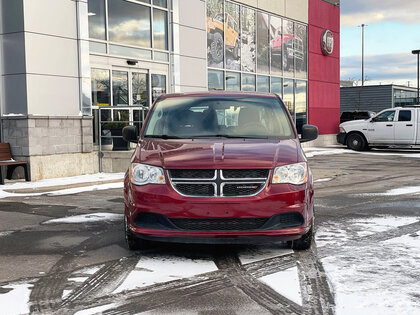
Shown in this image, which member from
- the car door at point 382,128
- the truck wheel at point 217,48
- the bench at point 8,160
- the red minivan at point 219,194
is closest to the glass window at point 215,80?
the truck wheel at point 217,48

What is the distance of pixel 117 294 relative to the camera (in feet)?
14.4

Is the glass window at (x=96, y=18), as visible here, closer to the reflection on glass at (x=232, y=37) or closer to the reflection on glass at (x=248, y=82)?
the reflection on glass at (x=232, y=37)

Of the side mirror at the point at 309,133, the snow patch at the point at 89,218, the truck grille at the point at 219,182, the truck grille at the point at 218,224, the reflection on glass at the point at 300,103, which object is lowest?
the snow patch at the point at 89,218

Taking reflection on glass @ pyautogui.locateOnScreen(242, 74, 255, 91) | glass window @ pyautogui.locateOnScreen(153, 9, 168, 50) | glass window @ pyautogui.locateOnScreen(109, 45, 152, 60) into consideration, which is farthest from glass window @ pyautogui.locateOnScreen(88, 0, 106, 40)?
reflection on glass @ pyautogui.locateOnScreen(242, 74, 255, 91)

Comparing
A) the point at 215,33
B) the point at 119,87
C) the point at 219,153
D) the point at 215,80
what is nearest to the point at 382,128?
the point at 215,80

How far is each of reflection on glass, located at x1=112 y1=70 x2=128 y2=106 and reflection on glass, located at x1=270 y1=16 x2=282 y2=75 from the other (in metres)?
10.2

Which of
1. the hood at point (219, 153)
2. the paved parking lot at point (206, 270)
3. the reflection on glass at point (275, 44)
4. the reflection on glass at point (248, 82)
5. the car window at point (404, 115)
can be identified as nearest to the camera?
the paved parking lot at point (206, 270)

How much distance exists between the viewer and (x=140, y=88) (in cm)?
1753

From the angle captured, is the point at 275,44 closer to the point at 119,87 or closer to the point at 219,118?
the point at 119,87

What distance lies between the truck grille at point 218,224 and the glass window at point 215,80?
52.5 feet

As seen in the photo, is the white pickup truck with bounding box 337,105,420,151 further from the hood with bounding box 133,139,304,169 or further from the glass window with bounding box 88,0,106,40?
the hood with bounding box 133,139,304,169

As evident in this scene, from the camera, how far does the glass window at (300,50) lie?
89.5ft

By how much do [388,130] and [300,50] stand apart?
6.50m

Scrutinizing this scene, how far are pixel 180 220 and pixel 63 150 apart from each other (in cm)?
961
